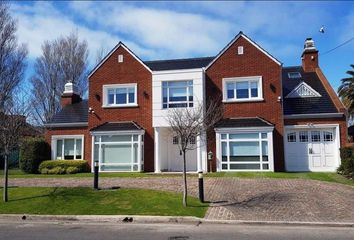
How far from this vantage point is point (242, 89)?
25781 mm

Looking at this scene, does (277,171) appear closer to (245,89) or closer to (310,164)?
(310,164)

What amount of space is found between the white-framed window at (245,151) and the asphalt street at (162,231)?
40.8 ft

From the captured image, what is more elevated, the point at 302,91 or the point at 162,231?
the point at 302,91

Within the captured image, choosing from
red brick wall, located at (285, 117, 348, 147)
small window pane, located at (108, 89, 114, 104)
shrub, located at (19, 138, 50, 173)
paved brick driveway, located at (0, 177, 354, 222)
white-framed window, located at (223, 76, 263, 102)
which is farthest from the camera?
small window pane, located at (108, 89, 114, 104)

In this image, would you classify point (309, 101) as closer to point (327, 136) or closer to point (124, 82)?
point (327, 136)

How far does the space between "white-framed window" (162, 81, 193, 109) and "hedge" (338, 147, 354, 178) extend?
9368 mm

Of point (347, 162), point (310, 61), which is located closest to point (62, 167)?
point (347, 162)

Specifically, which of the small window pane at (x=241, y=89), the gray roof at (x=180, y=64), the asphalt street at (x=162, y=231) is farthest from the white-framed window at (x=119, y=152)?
the asphalt street at (x=162, y=231)

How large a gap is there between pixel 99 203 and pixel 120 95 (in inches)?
536

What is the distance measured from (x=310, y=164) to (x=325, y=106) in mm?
3813

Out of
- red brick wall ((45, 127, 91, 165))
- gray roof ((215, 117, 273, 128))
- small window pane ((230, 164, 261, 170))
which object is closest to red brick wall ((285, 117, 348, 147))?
gray roof ((215, 117, 273, 128))

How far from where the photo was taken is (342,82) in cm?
3862

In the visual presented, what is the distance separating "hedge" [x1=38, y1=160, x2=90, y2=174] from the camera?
2581 cm

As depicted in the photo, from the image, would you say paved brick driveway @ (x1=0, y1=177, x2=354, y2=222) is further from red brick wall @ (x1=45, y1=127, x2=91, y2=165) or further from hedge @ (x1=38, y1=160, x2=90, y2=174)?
red brick wall @ (x1=45, y1=127, x2=91, y2=165)
